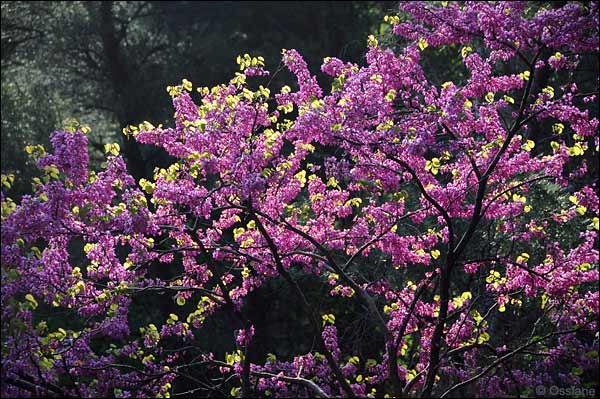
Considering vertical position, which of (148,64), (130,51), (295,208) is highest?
(148,64)

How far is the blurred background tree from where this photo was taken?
15156 millimetres

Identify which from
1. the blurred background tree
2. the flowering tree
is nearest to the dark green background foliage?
the blurred background tree

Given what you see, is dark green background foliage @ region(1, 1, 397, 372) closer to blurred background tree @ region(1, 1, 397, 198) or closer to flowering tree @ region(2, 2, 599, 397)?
blurred background tree @ region(1, 1, 397, 198)

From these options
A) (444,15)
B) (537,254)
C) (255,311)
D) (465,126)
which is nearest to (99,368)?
(465,126)

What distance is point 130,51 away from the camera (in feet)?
52.0

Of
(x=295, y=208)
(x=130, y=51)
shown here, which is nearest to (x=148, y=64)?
(x=130, y=51)

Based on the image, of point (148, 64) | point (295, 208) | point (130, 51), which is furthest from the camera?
point (148, 64)

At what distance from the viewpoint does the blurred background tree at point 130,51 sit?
15.2m

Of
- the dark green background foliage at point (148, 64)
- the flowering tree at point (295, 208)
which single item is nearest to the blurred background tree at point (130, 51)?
the dark green background foliage at point (148, 64)

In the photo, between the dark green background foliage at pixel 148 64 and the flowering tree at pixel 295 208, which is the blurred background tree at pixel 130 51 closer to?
the dark green background foliage at pixel 148 64

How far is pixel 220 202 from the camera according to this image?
6547 mm

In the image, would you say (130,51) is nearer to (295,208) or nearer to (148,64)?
(148,64)

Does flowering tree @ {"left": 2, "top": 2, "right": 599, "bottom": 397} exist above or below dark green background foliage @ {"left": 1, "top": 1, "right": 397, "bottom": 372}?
below

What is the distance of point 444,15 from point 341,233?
1.97m
